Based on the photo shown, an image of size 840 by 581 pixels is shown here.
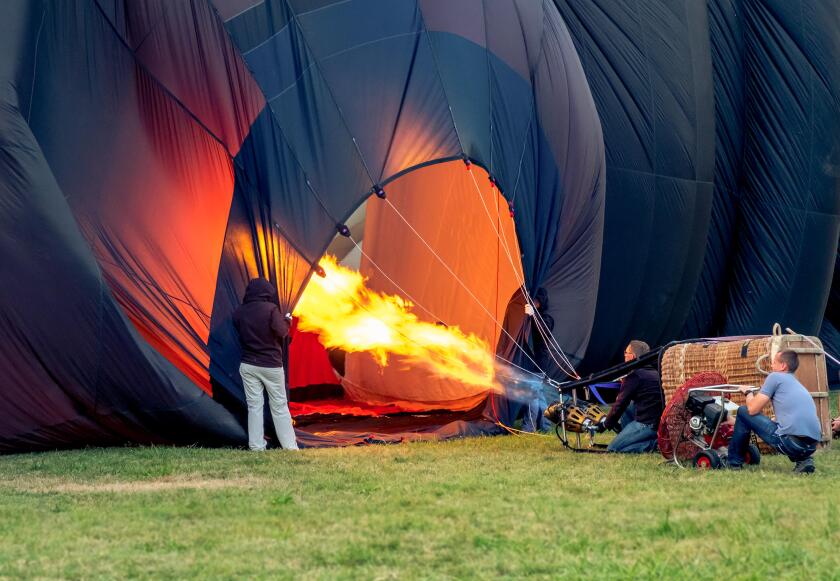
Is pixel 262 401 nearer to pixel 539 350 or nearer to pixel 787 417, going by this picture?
pixel 539 350

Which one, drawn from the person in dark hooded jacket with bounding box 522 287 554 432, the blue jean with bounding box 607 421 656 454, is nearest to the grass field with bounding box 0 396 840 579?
the blue jean with bounding box 607 421 656 454

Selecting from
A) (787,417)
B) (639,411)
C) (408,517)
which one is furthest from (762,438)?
(408,517)

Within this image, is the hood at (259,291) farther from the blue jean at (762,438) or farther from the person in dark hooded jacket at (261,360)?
the blue jean at (762,438)

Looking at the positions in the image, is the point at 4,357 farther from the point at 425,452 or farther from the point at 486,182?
the point at 486,182

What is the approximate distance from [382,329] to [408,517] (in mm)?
6232

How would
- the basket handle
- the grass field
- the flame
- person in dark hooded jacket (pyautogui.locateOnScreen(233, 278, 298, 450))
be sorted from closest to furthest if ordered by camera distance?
the grass field
the basket handle
person in dark hooded jacket (pyautogui.locateOnScreen(233, 278, 298, 450))
the flame

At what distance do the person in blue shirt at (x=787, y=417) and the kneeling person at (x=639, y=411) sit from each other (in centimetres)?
126

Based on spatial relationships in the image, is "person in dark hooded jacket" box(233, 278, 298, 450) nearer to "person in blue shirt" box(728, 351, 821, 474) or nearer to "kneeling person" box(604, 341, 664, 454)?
"kneeling person" box(604, 341, 664, 454)

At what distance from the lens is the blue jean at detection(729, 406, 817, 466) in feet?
23.5

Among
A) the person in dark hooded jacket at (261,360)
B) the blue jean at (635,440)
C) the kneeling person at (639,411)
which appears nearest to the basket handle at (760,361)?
the kneeling person at (639,411)

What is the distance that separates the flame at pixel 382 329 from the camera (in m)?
11.0

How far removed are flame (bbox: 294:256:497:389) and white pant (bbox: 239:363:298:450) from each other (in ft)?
7.30

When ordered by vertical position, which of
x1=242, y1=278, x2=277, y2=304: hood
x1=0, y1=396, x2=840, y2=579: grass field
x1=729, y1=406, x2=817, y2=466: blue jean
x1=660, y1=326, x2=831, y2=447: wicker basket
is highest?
x1=242, y1=278, x2=277, y2=304: hood

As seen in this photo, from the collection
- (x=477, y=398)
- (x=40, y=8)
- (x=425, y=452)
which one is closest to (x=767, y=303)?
(x=477, y=398)
